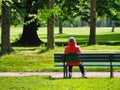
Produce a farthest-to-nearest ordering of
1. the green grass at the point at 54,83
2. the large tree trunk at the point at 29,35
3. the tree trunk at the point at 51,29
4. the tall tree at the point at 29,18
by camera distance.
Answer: the large tree trunk at the point at 29,35 < the tall tree at the point at 29,18 < the tree trunk at the point at 51,29 < the green grass at the point at 54,83

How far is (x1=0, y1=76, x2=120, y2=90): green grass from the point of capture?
1168 cm

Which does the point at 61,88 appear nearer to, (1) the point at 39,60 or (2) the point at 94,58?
(2) the point at 94,58

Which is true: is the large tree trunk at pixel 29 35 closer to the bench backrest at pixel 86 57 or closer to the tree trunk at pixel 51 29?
the tree trunk at pixel 51 29

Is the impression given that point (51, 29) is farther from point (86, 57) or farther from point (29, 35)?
point (86, 57)

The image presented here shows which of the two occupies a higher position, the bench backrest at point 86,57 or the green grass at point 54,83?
the bench backrest at point 86,57

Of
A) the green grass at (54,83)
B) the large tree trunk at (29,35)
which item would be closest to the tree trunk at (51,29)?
the large tree trunk at (29,35)

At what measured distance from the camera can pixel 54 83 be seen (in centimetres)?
1251

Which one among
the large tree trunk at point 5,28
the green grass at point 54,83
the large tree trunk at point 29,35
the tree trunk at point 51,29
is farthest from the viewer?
the large tree trunk at point 29,35

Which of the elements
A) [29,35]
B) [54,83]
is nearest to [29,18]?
[29,35]

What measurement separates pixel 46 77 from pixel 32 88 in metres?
2.31

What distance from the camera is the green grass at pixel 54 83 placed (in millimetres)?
11677

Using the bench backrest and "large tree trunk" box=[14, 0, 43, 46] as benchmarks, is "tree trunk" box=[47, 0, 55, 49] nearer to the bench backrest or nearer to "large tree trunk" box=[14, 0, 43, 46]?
"large tree trunk" box=[14, 0, 43, 46]

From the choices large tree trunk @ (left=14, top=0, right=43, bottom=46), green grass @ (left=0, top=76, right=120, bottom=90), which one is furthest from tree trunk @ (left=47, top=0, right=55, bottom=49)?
green grass @ (left=0, top=76, right=120, bottom=90)

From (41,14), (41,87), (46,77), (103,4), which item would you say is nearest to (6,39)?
(41,14)
